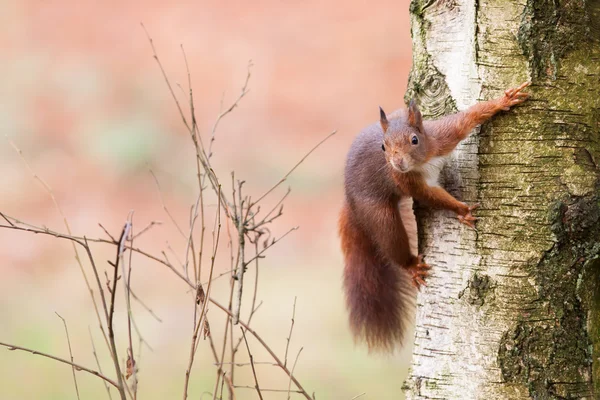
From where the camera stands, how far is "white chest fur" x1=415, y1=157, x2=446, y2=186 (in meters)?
1.79

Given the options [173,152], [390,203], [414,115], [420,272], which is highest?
[173,152]

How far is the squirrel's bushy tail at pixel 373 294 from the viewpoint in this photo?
227cm

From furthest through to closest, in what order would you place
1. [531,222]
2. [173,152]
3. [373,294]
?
[173,152] → [373,294] → [531,222]

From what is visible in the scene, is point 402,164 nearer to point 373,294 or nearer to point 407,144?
point 407,144

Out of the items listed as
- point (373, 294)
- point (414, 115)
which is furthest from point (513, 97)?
point (373, 294)

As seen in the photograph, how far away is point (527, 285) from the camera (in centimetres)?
157

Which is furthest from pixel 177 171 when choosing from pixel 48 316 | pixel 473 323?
pixel 473 323

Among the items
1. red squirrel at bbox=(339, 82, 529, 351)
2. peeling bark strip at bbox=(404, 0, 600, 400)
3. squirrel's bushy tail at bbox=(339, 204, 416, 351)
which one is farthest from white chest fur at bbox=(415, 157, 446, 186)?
squirrel's bushy tail at bbox=(339, 204, 416, 351)

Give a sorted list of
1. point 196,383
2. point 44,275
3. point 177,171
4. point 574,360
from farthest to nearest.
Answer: point 177,171 < point 44,275 < point 196,383 < point 574,360

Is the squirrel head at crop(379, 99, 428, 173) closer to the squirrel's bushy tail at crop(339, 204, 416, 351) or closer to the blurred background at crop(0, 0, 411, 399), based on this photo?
the squirrel's bushy tail at crop(339, 204, 416, 351)

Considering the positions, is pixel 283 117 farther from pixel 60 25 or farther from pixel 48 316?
pixel 48 316

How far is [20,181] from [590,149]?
5.20m

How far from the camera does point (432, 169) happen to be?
5.96 feet

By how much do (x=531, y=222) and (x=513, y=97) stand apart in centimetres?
25
